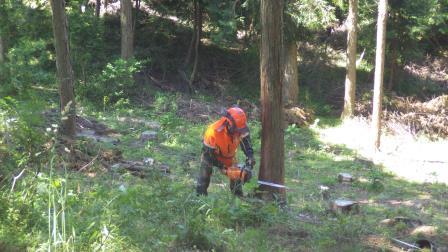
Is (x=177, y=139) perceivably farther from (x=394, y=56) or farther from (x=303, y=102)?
(x=394, y=56)

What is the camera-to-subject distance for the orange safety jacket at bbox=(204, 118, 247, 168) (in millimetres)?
7735

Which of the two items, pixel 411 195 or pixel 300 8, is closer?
pixel 411 195

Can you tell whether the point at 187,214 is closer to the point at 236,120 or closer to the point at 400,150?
the point at 236,120

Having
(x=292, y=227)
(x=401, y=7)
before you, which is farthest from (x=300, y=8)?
(x=292, y=227)

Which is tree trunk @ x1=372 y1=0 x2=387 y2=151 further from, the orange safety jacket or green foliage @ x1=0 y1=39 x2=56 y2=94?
green foliage @ x1=0 y1=39 x2=56 y2=94

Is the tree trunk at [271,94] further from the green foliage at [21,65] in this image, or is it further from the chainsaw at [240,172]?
the green foliage at [21,65]

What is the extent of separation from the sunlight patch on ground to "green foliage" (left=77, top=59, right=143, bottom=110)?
6636 mm

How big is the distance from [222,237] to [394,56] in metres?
16.4

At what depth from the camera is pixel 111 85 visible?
58.7 feet

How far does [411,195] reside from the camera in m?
11.2

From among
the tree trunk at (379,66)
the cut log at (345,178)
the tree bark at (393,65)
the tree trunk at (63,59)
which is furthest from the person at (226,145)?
the tree bark at (393,65)

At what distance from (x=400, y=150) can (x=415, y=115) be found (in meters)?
2.88

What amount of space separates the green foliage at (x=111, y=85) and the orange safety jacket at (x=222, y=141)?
392 inches

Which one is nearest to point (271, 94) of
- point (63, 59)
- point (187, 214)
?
point (187, 214)
